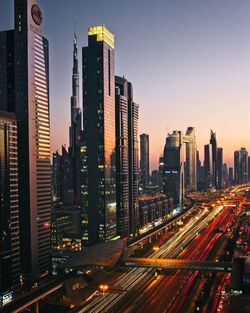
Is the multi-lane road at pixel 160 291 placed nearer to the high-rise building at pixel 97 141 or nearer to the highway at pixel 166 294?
the highway at pixel 166 294

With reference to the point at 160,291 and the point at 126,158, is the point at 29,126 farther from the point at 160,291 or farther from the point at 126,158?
the point at 126,158

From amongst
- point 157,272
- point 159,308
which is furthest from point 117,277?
point 159,308

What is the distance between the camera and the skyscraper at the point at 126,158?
173500mm

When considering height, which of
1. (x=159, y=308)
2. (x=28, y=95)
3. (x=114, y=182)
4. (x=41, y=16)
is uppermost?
(x=41, y=16)

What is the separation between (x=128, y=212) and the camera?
17800cm

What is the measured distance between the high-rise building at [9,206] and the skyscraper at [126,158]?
219 ft

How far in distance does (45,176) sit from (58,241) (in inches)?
1900

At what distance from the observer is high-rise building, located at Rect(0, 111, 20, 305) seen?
10300cm

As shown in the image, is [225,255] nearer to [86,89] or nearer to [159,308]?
[159,308]

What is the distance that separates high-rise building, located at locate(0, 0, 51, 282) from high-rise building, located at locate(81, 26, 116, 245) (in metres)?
34.3

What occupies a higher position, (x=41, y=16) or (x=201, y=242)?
(x=41, y=16)

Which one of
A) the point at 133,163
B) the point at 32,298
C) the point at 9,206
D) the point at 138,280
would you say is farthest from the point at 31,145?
the point at 133,163

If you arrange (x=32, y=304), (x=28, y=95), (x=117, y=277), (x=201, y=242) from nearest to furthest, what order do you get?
(x=32, y=304), (x=117, y=277), (x=28, y=95), (x=201, y=242)

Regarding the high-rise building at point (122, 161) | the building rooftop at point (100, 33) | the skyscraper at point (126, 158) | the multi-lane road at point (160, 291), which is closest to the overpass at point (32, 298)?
the multi-lane road at point (160, 291)
